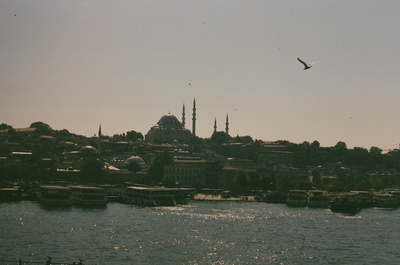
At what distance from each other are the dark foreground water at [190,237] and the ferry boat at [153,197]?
4.46 m

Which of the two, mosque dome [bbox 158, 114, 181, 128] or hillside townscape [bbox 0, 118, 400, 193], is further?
mosque dome [bbox 158, 114, 181, 128]

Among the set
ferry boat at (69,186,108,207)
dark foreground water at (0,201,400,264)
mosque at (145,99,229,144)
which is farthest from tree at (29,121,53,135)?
dark foreground water at (0,201,400,264)

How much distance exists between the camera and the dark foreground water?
26047 millimetres

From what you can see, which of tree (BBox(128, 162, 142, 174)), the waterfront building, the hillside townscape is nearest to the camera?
the hillside townscape

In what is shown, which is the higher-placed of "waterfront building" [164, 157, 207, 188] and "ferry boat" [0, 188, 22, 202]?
"waterfront building" [164, 157, 207, 188]

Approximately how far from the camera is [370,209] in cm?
5978

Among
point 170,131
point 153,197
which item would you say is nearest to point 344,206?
point 153,197

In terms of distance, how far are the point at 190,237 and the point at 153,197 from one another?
2048cm

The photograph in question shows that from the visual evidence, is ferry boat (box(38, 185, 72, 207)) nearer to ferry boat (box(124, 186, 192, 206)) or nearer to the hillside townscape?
ferry boat (box(124, 186, 192, 206))

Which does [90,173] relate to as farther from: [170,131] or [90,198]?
[170,131]

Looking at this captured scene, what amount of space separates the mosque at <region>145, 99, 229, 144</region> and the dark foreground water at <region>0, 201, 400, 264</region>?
2817 inches

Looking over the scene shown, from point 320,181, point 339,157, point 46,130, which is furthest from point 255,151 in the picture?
point 46,130

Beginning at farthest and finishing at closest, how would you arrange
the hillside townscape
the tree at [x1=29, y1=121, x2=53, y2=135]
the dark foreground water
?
the tree at [x1=29, y1=121, x2=53, y2=135] < the hillside townscape < the dark foreground water

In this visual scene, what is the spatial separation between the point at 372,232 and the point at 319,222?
5.83m
